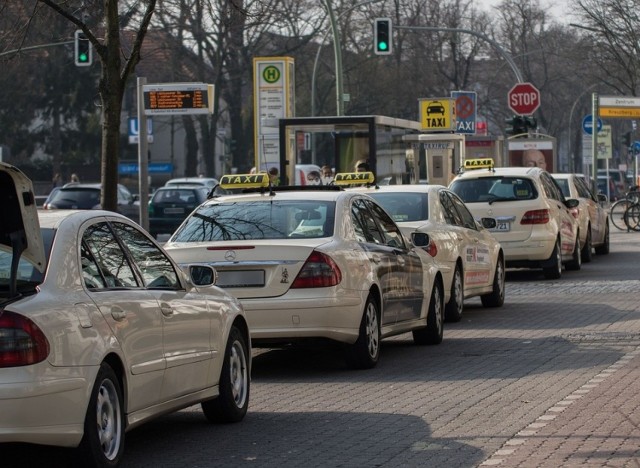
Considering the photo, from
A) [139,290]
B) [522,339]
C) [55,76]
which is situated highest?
[55,76]

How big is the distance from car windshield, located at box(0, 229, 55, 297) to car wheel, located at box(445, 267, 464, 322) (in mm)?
9323

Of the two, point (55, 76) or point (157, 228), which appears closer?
point (157, 228)

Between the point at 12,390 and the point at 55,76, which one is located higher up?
the point at 55,76

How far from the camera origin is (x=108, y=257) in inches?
309

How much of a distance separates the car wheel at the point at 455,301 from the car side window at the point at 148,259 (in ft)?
26.0

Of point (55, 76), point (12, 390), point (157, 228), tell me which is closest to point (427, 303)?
point (12, 390)

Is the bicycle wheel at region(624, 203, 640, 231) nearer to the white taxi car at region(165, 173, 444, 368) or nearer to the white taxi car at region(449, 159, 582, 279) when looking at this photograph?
the white taxi car at region(449, 159, 582, 279)

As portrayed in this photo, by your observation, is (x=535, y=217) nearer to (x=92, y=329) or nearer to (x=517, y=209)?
(x=517, y=209)

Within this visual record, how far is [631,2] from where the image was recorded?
180ft

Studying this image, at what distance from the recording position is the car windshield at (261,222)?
39.1 feet

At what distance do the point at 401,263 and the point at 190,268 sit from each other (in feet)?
14.4

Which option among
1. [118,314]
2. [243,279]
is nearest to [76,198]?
[243,279]

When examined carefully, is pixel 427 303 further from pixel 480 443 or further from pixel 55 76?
pixel 55 76

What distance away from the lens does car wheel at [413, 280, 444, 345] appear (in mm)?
13969
